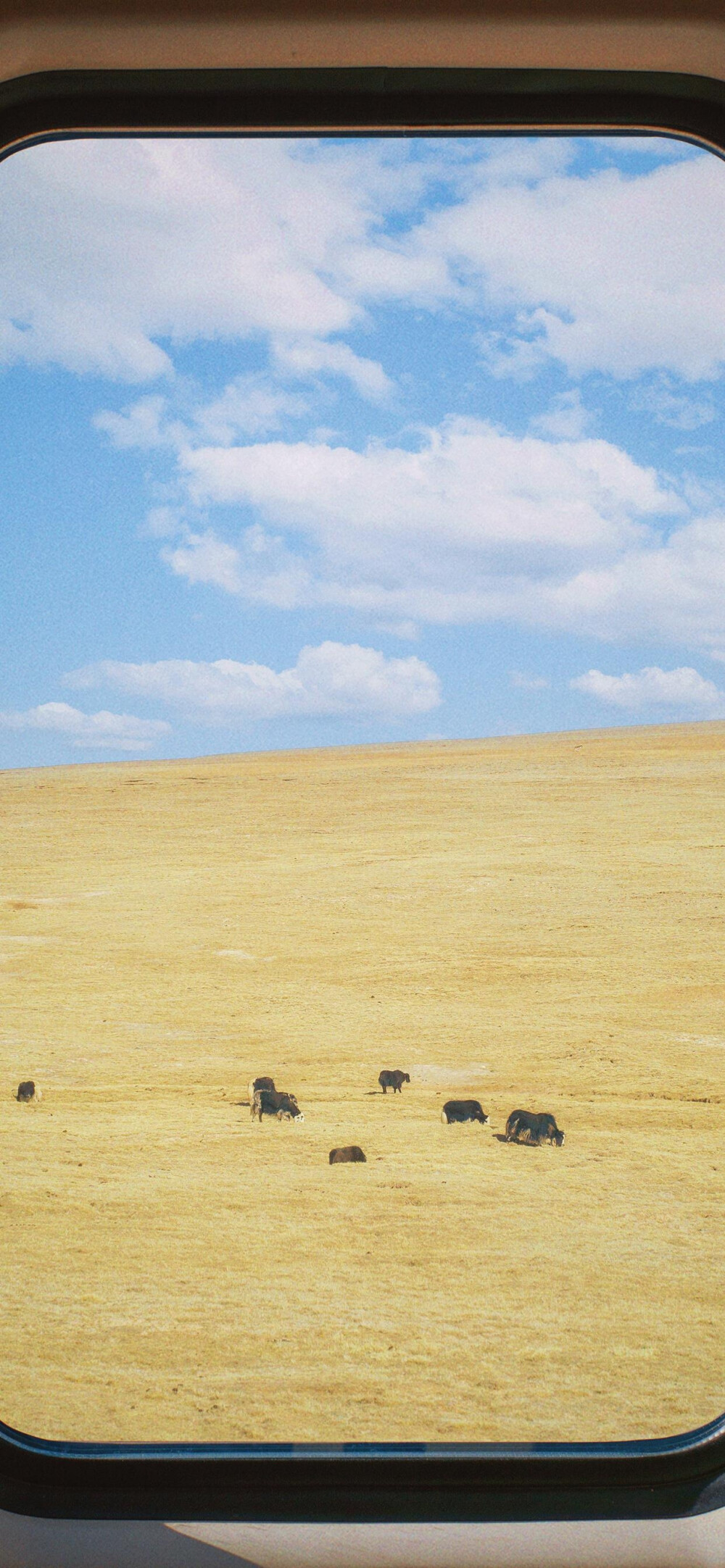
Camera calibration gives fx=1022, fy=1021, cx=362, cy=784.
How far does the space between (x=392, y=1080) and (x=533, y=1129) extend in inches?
82.8

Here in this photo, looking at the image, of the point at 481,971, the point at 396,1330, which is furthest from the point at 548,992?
the point at 396,1330

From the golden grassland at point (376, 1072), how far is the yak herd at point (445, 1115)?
25 cm

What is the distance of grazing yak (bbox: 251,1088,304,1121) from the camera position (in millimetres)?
14117

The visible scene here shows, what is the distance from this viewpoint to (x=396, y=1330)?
1348 centimetres

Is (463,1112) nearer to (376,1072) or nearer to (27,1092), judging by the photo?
(376,1072)

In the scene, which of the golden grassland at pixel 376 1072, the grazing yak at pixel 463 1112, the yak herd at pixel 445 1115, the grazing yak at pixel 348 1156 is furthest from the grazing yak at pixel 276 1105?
the grazing yak at pixel 463 1112

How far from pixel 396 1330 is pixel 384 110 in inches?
578

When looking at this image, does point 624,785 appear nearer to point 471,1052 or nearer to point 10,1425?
point 471,1052

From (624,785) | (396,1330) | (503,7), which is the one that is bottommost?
(396,1330)

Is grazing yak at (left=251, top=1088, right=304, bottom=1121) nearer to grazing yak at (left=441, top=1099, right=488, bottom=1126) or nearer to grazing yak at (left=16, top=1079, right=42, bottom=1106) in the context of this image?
grazing yak at (left=441, top=1099, right=488, bottom=1126)

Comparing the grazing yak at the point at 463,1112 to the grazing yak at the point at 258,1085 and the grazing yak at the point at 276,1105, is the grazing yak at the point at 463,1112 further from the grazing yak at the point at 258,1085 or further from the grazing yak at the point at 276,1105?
the grazing yak at the point at 258,1085

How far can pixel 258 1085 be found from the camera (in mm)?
14336

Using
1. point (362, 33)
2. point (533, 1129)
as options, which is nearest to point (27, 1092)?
point (533, 1129)

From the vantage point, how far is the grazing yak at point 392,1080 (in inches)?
562
